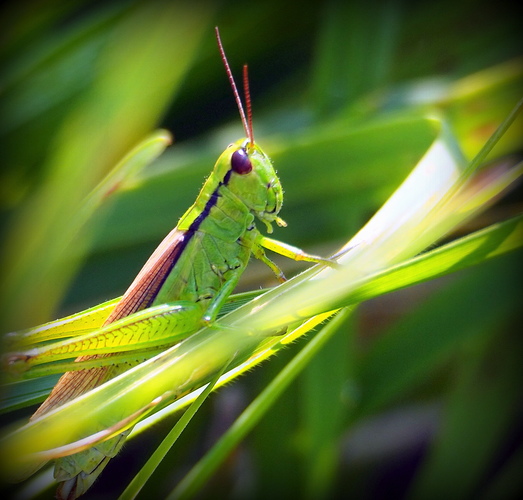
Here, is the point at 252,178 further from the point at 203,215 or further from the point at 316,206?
the point at 316,206

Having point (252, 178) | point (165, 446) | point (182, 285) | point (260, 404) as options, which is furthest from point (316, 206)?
point (165, 446)

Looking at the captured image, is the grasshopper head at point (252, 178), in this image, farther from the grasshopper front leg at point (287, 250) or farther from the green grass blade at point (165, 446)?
the green grass blade at point (165, 446)

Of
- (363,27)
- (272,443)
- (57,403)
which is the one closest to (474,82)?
(363,27)

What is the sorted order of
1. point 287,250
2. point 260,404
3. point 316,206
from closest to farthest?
point 260,404 < point 287,250 < point 316,206

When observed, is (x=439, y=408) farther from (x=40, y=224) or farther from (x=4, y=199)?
(x=4, y=199)

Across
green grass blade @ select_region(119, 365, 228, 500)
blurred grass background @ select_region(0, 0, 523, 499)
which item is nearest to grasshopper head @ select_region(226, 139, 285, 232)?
blurred grass background @ select_region(0, 0, 523, 499)

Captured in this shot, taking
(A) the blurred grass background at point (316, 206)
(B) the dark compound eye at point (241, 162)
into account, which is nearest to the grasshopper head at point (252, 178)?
(B) the dark compound eye at point (241, 162)

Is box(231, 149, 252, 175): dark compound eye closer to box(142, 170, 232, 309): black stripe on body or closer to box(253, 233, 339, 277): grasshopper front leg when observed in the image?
box(142, 170, 232, 309): black stripe on body
